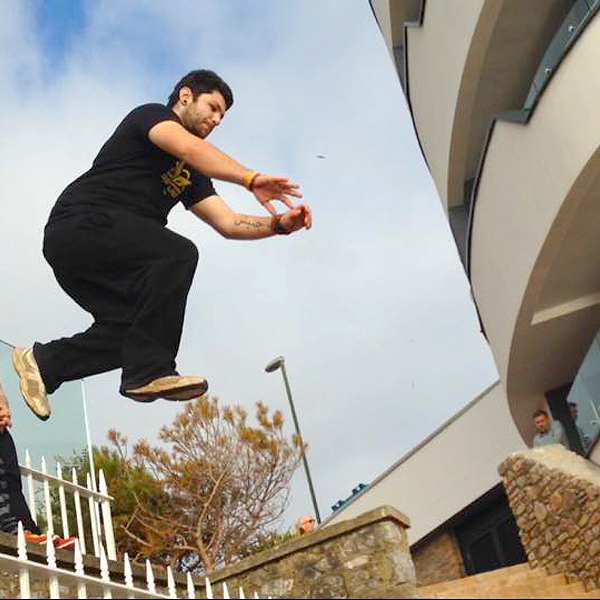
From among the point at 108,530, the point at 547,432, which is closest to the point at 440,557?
the point at 547,432

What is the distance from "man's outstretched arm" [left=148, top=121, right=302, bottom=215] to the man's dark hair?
244mm

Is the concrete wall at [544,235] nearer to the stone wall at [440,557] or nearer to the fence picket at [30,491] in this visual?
the stone wall at [440,557]

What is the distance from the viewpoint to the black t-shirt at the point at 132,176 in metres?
3.96

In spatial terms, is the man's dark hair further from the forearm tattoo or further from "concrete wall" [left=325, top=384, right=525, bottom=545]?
"concrete wall" [left=325, top=384, right=525, bottom=545]

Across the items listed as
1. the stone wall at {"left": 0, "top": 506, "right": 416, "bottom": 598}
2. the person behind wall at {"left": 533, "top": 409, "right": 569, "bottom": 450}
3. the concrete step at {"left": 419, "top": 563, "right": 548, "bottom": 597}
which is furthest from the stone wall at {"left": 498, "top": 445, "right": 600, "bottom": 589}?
the person behind wall at {"left": 533, "top": 409, "right": 569, "bottom": 450}

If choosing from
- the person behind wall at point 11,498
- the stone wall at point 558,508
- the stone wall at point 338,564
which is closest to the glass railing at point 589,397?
the stone wall at point 558,508

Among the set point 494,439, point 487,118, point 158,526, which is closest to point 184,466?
point 158,526

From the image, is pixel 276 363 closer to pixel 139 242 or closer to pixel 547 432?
pixel 547 432

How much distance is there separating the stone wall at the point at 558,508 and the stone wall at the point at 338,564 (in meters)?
1.40

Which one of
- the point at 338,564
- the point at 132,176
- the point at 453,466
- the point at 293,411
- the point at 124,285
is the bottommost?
the point at 338,564

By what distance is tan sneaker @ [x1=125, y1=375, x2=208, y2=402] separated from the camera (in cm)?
368

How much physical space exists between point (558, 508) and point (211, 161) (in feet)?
17.5

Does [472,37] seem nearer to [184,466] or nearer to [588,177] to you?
[588,177]

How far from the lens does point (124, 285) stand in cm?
386
